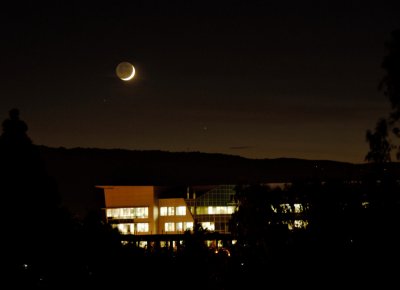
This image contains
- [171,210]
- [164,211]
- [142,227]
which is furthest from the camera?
[164,211]

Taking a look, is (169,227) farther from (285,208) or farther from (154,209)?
(285,208)

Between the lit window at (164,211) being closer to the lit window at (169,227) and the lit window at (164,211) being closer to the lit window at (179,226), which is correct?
the lit window at (169,227)

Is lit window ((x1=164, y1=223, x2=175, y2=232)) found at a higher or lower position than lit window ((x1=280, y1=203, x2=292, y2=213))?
lower

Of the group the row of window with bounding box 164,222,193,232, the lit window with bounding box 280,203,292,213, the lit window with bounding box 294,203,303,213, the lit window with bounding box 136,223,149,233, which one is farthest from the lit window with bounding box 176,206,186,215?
the lit window with bounding box 280,203,292,213

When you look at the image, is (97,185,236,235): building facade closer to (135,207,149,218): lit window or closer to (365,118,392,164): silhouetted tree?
(135,207,149,218): lit window

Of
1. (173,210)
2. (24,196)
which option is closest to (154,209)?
→ (173,210)

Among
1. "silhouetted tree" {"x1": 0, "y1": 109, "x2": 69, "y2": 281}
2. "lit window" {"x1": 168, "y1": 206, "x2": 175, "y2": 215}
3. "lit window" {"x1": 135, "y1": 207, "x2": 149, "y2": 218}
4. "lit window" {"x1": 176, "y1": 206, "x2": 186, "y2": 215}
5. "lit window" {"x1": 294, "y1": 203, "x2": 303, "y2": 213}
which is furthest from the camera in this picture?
"lit window" {"x1": 168, "y1": 206, "x2": 175, "y2": 215}

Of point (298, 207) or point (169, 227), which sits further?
point (169, 227)

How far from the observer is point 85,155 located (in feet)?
394

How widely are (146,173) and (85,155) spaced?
53.2 ft

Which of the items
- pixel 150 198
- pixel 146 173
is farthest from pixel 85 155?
pixel 150 198

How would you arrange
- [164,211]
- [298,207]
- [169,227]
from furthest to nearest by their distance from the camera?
[164,211], [169,227], [298,207]

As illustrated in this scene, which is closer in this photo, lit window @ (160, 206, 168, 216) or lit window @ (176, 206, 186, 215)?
lit window @ (176, 206, 186, 215)

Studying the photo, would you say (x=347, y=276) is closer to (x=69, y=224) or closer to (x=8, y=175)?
(x=69, y=224)
